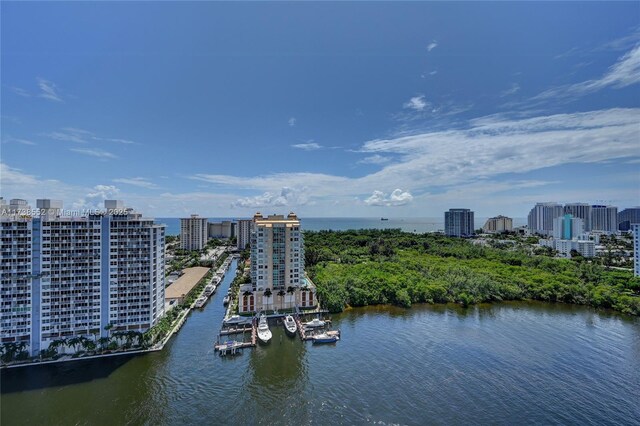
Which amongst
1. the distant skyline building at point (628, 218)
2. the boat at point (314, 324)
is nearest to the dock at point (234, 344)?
the boat at point (314, 324)

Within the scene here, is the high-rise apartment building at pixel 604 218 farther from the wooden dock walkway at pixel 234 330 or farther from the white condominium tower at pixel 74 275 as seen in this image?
the white condominium tower at pixel 74 275

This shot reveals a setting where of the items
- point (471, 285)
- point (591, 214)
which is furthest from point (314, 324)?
point (591, 214)

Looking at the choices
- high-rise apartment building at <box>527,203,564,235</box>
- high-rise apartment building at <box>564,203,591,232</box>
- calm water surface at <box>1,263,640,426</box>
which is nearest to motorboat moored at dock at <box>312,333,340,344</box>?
calm water surface at <box>1,263,640,426</box>

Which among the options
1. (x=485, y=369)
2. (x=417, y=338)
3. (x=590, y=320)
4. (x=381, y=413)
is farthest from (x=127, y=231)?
(x=590, y=320)

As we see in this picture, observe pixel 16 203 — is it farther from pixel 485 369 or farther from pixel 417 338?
A: pixel 485 369

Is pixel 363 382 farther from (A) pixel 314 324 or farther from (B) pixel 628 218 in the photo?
(B) pixel 628 218

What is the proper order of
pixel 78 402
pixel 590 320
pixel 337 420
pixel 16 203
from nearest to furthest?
1. pixel 337 420
2. pixel 78 402
3. pixel 16 203
4. pixel 590 320
